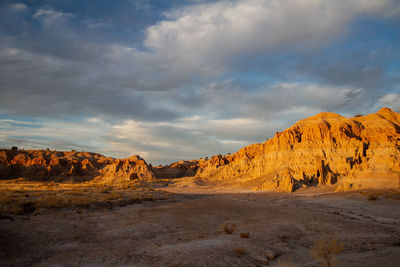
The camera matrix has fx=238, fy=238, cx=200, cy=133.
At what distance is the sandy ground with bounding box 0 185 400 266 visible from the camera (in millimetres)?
8586

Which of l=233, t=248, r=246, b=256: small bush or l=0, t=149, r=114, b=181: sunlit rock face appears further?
l=0, t=149, r=114, b=181: sunlit rock face

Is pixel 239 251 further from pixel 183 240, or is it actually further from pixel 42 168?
pixel 42 168

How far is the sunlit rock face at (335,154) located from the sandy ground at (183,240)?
1986 centimetres

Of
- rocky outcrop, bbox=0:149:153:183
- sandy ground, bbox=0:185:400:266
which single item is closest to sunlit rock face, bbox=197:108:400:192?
sandy ground, bbox=0:185:400:266

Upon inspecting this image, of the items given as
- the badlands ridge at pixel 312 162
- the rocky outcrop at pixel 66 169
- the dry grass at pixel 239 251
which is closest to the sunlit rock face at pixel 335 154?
the badlands ridge at pixel 312 162

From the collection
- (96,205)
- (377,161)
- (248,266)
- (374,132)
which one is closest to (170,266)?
(248,266)

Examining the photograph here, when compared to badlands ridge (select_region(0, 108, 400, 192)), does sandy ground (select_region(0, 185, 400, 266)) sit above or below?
below

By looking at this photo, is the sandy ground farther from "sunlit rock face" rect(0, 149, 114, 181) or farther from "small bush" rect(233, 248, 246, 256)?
"sunlit rock face" rect(0, 149, 114, 181)

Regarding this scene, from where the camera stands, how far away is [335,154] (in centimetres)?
4316

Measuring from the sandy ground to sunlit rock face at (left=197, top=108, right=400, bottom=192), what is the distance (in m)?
19.9

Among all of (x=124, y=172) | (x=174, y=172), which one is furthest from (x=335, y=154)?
(x=174, y=172)

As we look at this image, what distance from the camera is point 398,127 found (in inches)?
1767

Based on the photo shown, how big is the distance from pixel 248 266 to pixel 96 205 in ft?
61.3

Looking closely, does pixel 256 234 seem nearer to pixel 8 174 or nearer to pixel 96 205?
pixel 96 205
